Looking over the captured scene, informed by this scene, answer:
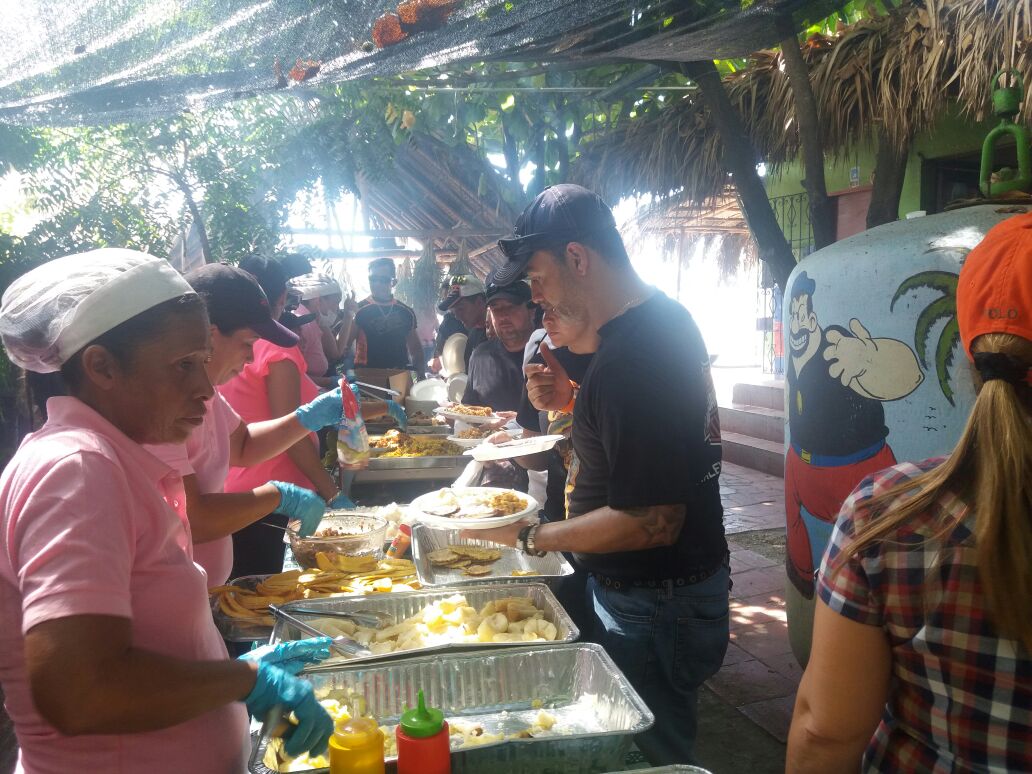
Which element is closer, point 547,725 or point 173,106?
point 547,725

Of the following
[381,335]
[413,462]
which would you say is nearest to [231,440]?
[413,462]

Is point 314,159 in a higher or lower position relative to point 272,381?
higher

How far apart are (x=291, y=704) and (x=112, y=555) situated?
0.42m

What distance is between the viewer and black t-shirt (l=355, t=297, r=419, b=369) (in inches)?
273

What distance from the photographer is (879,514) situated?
993 mm

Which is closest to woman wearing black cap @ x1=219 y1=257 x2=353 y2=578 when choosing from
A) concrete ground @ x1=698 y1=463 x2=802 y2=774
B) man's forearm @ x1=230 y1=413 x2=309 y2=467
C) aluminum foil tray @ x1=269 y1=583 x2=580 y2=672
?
man's forearm @ x1=230 y1=413 x2=309 y2=467

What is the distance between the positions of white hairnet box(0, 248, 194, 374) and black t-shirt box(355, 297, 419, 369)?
5784 mm

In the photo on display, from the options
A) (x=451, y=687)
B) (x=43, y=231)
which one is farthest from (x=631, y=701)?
(x=43, y=231)

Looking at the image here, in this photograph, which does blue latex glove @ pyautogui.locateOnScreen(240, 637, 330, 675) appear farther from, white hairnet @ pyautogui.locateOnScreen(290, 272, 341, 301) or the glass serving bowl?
white hairnet @ pyautogui.locateOnScreen(290, 272, 341, 301)

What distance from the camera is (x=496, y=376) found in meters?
3.89

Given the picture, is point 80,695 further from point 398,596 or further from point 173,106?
point 173,106

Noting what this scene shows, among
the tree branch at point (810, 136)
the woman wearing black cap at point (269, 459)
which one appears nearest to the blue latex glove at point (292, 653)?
the woman wearing black cap at point (269, 459)

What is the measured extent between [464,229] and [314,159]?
2470 millimetres

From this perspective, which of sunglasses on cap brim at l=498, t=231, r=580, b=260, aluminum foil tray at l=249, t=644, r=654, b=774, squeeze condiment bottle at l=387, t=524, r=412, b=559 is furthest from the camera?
squeeze condiment bottle at l=387, t=524, r=412, b=559
